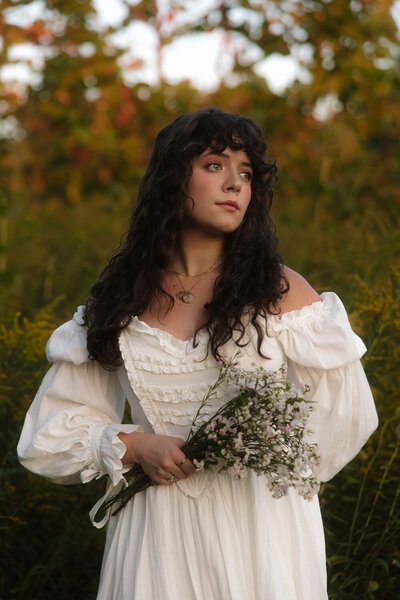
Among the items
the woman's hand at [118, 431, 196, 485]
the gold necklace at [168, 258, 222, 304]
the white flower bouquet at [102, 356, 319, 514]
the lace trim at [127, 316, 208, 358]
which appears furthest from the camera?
the gold necklace at [168, 258, 222, 304]

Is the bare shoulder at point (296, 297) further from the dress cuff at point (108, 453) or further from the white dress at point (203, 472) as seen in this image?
the dress cuff at point (108, 453)

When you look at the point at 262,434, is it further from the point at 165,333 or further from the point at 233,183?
the point at 233,183

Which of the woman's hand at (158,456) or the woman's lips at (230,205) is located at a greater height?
the woman's lips at (230,205)

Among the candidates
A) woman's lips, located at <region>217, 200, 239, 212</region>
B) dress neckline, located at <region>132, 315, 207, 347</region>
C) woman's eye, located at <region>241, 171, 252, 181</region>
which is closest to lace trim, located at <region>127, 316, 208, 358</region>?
dress neckline, located at <region>132, 315, 207, 347</region>

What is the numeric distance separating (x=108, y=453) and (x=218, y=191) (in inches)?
29.6

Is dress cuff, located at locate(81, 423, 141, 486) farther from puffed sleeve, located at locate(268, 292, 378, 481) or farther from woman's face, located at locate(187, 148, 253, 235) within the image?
woman's face, located at locate(187, 148, 253, 235)

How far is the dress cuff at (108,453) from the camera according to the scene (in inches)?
77.9

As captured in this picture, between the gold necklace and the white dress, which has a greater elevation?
the gold necklace

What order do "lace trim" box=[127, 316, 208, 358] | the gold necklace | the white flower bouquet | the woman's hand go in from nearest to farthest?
the white flower bouquet < the woman's hand < "lace trim" box=[127, 316, 208, 358] < the gold necklace

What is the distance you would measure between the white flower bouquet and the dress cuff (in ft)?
0.77

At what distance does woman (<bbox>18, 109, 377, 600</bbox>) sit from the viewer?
1.90 meters

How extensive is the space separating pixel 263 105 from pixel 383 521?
490 cm

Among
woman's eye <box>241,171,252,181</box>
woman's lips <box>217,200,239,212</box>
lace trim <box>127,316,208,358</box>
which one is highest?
woman's eye <box>241,171,252,181</box>

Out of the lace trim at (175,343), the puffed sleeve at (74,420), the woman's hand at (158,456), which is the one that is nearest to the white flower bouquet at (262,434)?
the woman's hand at (158,456)
